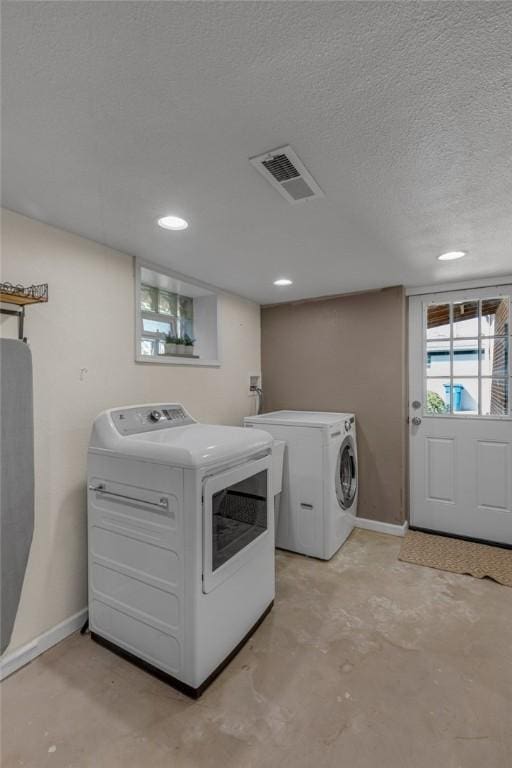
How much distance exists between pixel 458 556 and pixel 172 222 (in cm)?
303

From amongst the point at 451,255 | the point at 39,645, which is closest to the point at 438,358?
the point at 451,255

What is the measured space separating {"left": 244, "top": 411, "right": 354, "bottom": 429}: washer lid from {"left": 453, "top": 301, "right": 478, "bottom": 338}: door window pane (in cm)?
117

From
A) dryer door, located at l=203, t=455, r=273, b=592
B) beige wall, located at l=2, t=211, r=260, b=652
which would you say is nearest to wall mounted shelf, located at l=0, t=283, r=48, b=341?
beige wall, located at l=2, t=211, r=260, b=652

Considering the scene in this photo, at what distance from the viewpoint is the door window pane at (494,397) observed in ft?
9.53

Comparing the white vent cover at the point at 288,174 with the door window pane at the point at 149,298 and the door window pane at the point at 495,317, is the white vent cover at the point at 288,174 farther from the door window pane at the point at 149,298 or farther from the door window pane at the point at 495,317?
the door window pane at the point at 495,317

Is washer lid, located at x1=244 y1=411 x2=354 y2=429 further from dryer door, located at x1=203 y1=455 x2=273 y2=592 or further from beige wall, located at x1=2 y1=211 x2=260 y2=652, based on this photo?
beige wall, located at x1=2 y1=211 x2=260 y2=652

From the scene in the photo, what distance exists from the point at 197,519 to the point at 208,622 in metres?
0.49

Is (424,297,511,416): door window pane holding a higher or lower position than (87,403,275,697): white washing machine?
higher

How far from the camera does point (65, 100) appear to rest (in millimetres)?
1055

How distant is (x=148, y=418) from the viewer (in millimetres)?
2123

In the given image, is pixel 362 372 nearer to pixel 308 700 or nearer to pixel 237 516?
pixel 237 516

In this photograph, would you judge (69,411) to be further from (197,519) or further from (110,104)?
(110,104)

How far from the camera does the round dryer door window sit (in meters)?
2.81

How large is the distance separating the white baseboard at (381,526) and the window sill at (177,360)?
1910 millimetres
